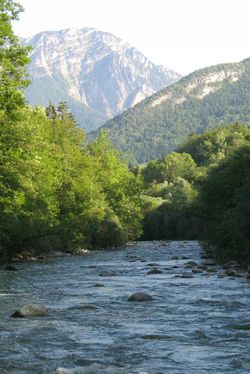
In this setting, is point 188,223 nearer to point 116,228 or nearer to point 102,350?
point 116,228

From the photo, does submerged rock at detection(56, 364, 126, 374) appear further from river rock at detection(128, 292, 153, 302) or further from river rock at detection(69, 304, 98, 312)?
river rock at detection(128, 292, 153, 302)

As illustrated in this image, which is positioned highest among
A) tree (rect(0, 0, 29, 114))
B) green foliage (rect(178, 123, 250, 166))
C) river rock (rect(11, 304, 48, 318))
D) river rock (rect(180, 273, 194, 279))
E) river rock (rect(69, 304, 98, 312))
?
tree (rect(0, 0, 29, 114))

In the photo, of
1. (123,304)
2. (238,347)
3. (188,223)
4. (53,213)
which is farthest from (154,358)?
(188,223)

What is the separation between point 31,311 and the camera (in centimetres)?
1734

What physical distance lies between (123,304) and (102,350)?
732cm

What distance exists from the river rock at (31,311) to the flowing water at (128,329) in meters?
0.30

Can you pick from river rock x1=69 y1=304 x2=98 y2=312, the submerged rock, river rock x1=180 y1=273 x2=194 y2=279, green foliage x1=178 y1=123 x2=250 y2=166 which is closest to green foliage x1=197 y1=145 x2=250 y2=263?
river rock x1=180 y1=273 x2=194 y2=279

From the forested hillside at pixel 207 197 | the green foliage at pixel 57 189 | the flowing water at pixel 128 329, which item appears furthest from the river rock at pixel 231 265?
the green foliage at pixel 57 189

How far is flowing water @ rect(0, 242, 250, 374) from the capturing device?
38.1 ft

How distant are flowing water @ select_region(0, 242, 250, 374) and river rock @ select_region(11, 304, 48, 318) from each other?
30 cm

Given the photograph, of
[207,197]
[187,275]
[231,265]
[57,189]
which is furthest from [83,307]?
[57,189]

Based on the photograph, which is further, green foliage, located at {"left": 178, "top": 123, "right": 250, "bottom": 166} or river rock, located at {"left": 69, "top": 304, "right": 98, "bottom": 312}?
green foliage, located at {"left": 178, "top": 123, "right": 250, "bottom": 166}

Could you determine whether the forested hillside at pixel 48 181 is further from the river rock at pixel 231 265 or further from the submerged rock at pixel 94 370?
the submerged rock at pixel 94 370

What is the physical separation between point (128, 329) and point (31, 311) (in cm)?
361
